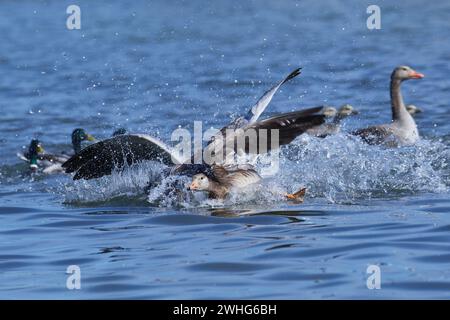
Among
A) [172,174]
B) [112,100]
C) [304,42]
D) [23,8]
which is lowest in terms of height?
[172,174]

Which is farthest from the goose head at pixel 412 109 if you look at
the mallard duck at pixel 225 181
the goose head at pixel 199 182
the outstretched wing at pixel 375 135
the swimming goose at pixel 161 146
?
the goose head at pixel 199 182

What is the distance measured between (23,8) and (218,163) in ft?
69.0

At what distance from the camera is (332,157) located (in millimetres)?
12172

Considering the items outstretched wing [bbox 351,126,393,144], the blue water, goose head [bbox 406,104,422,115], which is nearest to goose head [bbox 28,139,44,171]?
the blue water

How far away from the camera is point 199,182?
1039cm

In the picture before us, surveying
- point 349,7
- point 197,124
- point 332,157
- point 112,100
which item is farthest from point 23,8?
point 332,157

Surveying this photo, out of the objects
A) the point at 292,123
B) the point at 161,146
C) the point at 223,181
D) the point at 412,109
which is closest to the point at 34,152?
the point at 161,146

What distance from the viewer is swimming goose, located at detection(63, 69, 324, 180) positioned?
10.2m

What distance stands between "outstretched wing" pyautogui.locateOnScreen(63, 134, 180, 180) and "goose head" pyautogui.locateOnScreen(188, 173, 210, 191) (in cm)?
55

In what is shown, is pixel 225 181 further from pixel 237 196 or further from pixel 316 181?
pixel 316 181

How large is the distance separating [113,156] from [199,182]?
134cm

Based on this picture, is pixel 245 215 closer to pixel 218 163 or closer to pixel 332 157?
pixel 218 163

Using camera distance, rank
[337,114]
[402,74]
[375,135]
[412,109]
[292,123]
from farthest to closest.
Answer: [412,109] → [337,114] → [402,74] → [375,135] → [292,123]

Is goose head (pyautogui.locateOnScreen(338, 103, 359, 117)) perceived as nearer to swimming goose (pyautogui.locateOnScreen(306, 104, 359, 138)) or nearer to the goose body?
swimming goose (pyautogui.locateOnScreen(306, 104, 359, 138))
